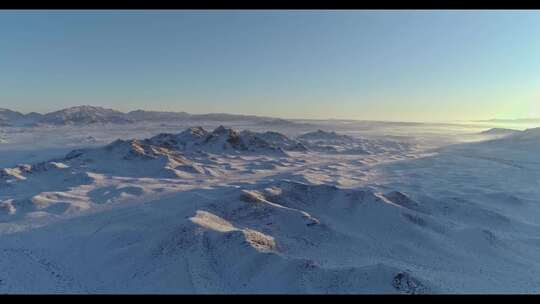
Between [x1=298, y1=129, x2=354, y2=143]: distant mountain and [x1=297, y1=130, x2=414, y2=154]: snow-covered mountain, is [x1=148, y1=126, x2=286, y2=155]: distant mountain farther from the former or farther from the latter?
[x1=298, y1=129, x2=354, y2=143]: distant mountain

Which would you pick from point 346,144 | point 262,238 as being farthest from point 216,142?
point 262,238

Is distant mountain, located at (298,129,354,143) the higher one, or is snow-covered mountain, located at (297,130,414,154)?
distant mountain, located at (298,129,354,143)

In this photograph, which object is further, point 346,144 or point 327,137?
point 327,137

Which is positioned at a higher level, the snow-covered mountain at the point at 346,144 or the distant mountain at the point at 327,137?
the distant mountain at the point at 327,137

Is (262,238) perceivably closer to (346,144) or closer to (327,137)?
(346,144)

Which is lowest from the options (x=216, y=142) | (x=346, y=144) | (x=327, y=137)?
(x=346, y=144)

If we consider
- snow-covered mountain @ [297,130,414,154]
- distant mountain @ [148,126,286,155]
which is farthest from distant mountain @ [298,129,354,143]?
distant mountain @ [148,126,286,155]

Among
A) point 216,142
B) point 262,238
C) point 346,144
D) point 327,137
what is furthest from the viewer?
point 327,137

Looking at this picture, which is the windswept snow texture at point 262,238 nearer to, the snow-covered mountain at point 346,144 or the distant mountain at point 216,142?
the distant mountain at point 216,142

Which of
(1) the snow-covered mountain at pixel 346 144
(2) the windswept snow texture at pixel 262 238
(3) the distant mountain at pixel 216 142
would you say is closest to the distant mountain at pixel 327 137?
(1) the snow-covered mountain at pixel 346 144

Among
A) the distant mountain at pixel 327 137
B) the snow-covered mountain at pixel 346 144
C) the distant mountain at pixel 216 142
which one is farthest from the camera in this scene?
the distant mountain at pixel 327 137

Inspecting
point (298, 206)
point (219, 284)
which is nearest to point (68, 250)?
point (219, 284)
